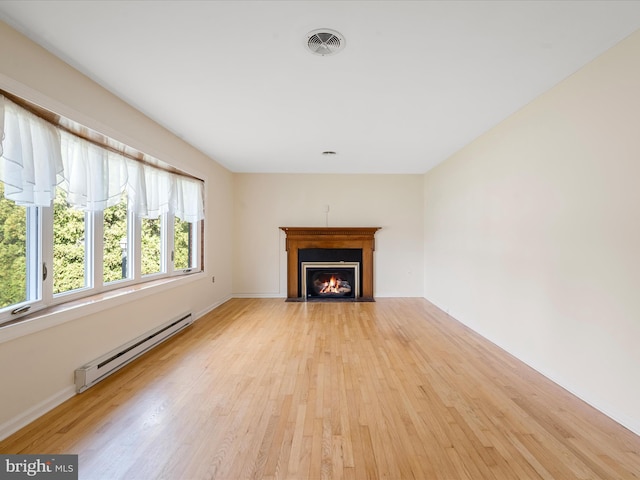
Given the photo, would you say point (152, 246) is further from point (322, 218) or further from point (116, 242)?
point (322, 218)

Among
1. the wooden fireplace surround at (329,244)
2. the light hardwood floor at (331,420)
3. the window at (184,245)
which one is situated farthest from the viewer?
the wooden fireplace surround at (329,244)

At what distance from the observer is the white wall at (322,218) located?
Result: 554 centimetres

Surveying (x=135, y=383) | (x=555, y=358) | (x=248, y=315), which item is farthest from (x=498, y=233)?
(x=135, y=383)

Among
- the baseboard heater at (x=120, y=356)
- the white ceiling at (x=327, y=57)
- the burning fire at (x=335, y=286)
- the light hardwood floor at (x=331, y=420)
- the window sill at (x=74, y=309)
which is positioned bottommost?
the light hardwood floor at (x=331, y=420)

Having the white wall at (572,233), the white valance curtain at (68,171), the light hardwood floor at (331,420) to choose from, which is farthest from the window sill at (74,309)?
the white wall at (572,233)

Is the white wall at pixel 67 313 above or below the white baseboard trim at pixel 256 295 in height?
above

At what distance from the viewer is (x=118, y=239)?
2.89 metres

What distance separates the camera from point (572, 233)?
7.20 feet

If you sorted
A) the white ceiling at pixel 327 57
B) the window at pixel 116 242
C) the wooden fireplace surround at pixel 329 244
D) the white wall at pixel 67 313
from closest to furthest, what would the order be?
the white ceiling at pixel 327 57
the white wall at pixel 67 313
the window at pixel 116 242
the wooden fireplace surround at pixel 329 244

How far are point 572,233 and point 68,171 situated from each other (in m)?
3.88

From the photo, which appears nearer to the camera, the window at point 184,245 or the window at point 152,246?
the window at point 152,246

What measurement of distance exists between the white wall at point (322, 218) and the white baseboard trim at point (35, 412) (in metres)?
3.51

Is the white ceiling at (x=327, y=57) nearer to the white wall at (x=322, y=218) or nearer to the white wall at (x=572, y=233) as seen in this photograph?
the white wall at (x=572, y=233)

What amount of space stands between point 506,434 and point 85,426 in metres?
2.57
